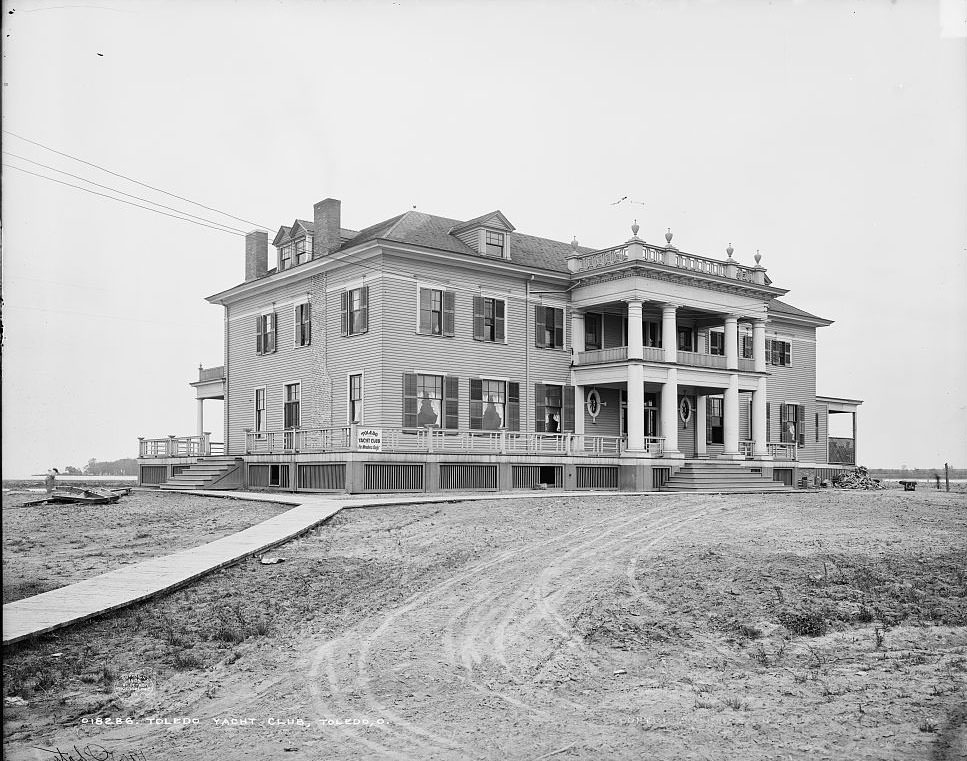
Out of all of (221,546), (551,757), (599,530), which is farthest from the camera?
(599,530)

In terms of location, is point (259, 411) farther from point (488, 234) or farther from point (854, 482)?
point (854, 482)

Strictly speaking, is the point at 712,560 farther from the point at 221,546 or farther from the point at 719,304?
the point at 719,304

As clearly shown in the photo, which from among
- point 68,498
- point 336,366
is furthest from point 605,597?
point 336,366

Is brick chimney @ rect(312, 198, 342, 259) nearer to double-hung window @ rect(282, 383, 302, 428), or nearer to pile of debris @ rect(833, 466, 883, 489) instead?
double-hung window @ rect(282, 383, 302, 428)

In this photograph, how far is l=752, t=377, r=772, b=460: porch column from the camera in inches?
1474

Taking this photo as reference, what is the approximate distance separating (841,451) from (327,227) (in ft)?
93.3

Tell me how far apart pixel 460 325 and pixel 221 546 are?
17463 mm

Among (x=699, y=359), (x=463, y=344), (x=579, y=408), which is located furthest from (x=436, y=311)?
(x=699, y=359)

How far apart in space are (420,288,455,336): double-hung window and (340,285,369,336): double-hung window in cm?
183

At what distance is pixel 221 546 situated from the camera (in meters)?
15.7

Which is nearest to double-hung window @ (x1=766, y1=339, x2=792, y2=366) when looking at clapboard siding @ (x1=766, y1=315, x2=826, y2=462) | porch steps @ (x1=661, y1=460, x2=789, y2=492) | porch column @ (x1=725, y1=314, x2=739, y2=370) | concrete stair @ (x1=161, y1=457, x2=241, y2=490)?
clapboard siding @ (x1=766, y1=315, x2=826, y2=462)

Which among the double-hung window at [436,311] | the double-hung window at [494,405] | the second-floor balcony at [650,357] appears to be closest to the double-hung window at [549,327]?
the second-floor balcony at [650,357]
